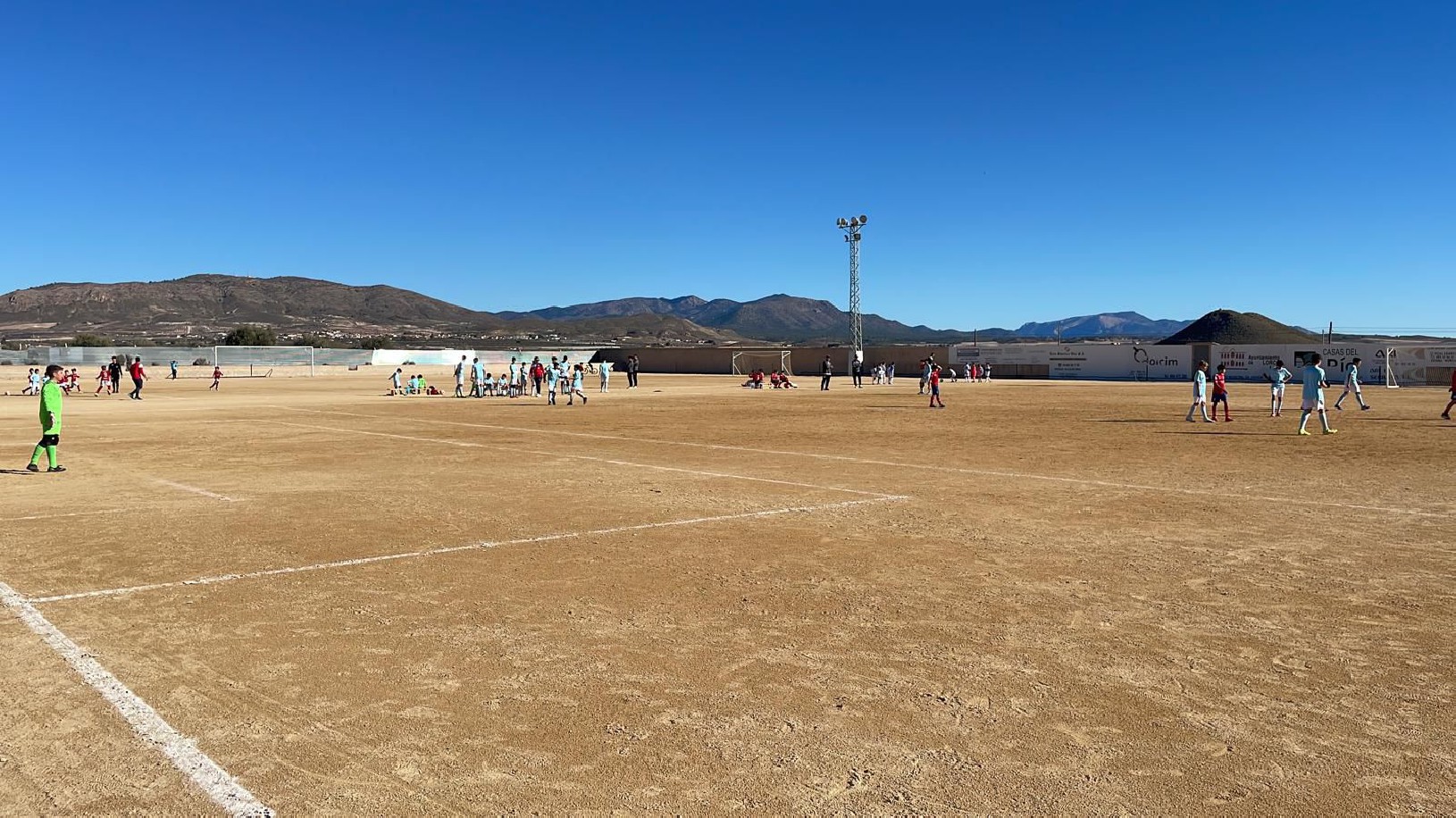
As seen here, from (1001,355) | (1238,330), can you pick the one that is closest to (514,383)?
(1001,355)

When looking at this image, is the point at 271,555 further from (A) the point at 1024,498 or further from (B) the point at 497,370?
(B) the point at 497,370

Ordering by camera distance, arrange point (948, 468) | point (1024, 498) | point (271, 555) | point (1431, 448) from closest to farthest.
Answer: point (271, 555) < point (1024, 498) < point (948, 468) < point (1431, 448)

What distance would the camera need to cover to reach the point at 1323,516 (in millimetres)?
11164

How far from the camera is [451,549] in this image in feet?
31.3

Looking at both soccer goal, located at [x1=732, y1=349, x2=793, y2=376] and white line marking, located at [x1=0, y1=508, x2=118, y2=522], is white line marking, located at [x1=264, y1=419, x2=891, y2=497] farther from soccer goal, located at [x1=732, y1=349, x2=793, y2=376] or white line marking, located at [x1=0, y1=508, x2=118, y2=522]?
soccer goal, located at [x1=732, y1=349, x2=793, y2=376]

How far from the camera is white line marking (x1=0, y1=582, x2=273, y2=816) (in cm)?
420

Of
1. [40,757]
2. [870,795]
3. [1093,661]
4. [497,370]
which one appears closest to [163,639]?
[40,757]

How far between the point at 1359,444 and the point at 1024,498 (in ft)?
36.4

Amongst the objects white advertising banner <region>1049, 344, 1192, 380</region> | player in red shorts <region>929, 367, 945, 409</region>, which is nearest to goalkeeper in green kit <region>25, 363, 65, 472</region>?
player in red shorts <region>929, 367, 945, 409</region>

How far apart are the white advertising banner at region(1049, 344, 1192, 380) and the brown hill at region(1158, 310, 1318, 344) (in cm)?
8821

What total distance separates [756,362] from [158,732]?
241 feet

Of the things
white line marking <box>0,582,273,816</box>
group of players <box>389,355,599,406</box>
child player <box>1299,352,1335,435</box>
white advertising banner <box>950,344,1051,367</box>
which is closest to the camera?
white line marking <box>0,582,273,816</box>

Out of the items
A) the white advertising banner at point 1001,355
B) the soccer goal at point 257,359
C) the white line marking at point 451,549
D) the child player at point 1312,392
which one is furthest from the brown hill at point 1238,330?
the white line marking at point 451,549

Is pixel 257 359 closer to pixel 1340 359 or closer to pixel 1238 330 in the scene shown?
pixel 1340 359
